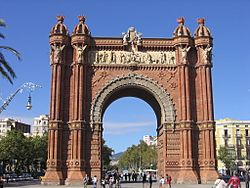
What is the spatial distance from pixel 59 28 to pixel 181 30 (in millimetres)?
12414

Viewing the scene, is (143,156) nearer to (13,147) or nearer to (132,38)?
(13,147)

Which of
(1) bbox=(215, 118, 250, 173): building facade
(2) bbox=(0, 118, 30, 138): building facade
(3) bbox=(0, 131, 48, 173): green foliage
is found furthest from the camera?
(2) bbox=(0, 118, 30, 138): building facade

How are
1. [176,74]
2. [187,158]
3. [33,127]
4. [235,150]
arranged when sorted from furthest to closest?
[33,127] < [235,150] < [176,74] < [187,158]

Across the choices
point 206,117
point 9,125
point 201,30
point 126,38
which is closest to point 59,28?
point 126,38

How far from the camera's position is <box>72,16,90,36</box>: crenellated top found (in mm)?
39409

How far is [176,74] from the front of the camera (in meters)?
39.8

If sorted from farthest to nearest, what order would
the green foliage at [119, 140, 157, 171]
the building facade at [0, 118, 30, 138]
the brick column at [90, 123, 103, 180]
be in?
1. the building facade at [0, 118, 30, 138]
2. the green foliage at [119, 140, 157, 171]
3. the brick column at [90, 123, 103, 180]

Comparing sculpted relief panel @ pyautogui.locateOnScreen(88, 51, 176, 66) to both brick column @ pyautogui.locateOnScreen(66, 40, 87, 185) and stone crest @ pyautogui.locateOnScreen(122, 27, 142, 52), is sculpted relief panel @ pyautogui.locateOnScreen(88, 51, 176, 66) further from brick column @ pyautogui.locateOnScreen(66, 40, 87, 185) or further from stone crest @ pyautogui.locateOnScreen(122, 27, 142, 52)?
brick column @ pyautogui.locateOnScreen(66, 40, 87, 185)

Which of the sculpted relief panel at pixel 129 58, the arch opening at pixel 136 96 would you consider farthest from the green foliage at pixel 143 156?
the sculpted relief panel at pixel 129 58

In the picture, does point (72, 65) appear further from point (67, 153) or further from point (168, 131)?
point (168, 131)

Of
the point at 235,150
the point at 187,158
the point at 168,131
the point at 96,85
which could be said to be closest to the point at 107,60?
the point at 96,85

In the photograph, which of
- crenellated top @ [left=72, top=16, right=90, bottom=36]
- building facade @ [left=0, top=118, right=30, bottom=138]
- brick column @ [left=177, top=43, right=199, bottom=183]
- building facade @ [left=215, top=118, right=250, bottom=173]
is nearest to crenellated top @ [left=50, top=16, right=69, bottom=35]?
crenellated top @ [left=72, top=16, right=90, bottom=36]

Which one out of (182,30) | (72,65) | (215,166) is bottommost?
(215,166)

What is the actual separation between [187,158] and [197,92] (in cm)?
682
